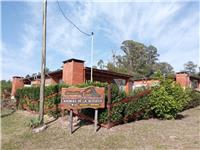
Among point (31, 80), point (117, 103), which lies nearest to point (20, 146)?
point (117, 103)

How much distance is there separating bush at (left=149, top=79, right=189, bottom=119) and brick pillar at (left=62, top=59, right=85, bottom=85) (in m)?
5.10

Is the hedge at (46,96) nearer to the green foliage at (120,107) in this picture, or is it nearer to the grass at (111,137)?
the green foliage at (120,107)

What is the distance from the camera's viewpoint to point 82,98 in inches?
393

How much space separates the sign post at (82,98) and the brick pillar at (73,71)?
5659 mm

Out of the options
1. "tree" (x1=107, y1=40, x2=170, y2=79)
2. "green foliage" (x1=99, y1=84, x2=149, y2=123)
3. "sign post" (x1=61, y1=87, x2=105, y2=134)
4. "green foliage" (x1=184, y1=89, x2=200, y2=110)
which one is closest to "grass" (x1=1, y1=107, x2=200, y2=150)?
"green foliage" (x1=99, y1=84, x2=149, y2=123)

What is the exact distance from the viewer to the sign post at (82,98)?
388 inches

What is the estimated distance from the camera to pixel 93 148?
7.85 m

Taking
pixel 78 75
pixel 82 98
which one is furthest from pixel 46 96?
pixel 82 98

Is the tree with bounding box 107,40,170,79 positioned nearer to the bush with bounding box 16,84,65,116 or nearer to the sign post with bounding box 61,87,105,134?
the bush with bounding box 16,84,65,116

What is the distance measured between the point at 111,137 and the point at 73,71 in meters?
7.45

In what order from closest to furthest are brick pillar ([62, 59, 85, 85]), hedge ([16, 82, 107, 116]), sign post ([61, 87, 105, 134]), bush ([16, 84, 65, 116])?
sign post ([61, 87, 105, 134]), hedge ([16, 82, 107, 116]), bush ([16, 84, 65, 116]), brick pillar ([62, 59, 85, 85])

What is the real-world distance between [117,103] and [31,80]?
739 inches

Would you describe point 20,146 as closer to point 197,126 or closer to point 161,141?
point 161,141

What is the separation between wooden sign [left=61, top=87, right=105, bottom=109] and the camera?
987cm
